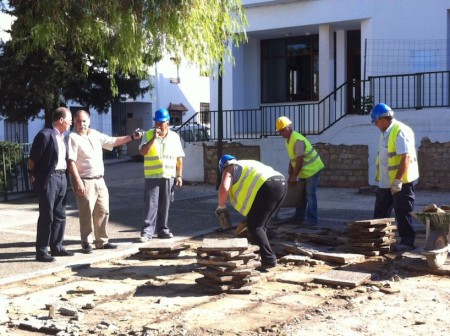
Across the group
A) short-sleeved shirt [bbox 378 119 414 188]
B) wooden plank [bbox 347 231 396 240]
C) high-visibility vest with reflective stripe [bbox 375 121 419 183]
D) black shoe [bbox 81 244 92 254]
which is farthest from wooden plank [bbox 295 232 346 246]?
black shoe [bbox 81 244 92 254]

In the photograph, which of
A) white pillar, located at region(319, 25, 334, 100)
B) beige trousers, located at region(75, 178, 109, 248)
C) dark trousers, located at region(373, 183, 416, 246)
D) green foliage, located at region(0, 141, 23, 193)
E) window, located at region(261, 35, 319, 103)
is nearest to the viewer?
dark trousers, located at region(373, 183, 416, 246)

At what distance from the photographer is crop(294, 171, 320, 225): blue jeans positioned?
9.81 metres

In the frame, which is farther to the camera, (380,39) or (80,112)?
(380,39)

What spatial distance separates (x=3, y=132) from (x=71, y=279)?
895 inches

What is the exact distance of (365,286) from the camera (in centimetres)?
631

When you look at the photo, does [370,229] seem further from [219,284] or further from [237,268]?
[219,284]

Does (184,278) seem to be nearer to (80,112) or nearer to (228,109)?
(80,112)

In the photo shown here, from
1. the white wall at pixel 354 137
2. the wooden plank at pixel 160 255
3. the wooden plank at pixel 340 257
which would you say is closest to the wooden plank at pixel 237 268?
the wooden plank at pixel 340 257

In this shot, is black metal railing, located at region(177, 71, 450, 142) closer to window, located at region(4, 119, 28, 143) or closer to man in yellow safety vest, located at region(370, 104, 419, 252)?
man in yellow safety vest, located at region(370, 104, 419, 252)

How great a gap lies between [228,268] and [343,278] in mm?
1212

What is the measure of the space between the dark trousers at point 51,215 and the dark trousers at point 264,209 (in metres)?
2.37

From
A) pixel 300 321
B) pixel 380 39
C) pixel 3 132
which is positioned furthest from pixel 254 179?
pixel 3 132

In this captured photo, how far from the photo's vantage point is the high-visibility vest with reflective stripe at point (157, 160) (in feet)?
29.0

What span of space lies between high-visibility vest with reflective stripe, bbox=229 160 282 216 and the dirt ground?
81 centimetres
